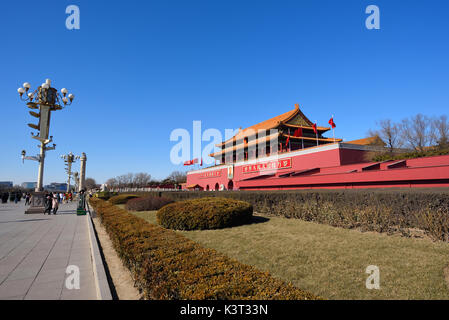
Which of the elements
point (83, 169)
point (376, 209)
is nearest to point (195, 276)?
point (376, 209)

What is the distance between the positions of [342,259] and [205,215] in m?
4.42

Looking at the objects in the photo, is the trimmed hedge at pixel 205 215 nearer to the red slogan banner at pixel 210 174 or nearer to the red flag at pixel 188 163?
the red slogan banner at pixel 210 174

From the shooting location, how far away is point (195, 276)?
2.88 m

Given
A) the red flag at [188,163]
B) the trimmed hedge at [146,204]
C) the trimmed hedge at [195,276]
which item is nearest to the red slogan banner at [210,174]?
the red flag at [188,163]

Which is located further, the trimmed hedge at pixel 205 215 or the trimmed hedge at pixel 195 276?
the trimmed hedge at pixel 205 215

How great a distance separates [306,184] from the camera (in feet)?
47.2

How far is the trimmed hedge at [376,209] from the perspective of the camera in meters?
5.05

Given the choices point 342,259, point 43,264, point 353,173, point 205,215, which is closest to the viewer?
point 342,259

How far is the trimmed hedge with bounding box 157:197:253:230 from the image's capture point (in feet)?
25.1

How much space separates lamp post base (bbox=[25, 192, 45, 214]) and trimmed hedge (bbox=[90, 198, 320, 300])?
14.6m

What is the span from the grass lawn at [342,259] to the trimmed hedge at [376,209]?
1.60ft

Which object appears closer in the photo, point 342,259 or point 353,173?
point 342,259

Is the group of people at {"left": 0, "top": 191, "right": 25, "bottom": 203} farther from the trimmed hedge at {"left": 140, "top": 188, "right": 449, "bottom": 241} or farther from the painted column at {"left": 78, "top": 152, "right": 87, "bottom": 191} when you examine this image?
the trimmed hedge at {"left": 140, "top": 188, "right": 449, "bottom": 241}

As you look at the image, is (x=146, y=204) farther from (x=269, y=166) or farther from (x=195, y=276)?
(x=195, y=276)
